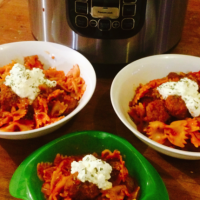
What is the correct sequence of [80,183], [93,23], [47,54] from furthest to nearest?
1. [47,54]
2. [93,23]
3. [80,183]

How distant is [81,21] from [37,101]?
0.30 meters

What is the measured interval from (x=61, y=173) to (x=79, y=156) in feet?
0.28

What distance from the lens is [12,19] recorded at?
1246 mm

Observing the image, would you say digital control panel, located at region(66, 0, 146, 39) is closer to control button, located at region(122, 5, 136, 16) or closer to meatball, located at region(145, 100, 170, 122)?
control button, located at region(122, 5, 136, 16)

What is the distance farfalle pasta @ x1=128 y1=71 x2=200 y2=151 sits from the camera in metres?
0.69

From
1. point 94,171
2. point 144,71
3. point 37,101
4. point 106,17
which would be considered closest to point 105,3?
point 106,17

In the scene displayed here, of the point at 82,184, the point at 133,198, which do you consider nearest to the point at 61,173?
the point at 82,184

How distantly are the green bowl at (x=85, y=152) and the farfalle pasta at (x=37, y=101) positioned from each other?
9 cm

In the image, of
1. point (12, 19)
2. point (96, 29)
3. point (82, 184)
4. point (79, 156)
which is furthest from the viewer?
A: point (12, 19)

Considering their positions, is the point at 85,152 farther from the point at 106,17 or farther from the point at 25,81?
the point at 106,17

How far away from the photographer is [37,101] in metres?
0.77

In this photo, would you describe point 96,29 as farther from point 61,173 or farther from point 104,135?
point 61,173

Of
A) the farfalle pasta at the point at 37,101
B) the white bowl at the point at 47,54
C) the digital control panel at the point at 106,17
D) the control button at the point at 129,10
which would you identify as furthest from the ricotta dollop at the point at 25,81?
the control button at the point at 129,10

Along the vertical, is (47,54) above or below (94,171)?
above
